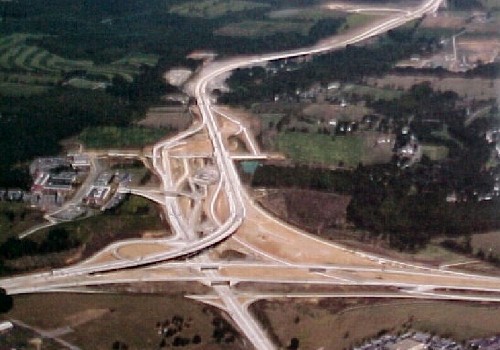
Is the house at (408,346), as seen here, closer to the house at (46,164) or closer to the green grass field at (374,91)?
the house at (46,164)

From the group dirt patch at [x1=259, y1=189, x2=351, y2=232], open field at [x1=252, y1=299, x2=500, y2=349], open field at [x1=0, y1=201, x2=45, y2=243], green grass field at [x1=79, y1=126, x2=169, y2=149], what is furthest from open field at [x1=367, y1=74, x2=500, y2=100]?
open field at [x1=252, y1=299, x2=500, y2=349]

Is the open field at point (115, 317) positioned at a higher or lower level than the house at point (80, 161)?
lower

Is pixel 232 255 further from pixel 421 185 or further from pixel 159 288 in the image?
pixel 421 185

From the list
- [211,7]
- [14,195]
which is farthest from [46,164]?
[211,7]

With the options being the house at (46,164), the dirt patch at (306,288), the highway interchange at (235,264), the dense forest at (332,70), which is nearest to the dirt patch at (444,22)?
the dense forest at (332,70)

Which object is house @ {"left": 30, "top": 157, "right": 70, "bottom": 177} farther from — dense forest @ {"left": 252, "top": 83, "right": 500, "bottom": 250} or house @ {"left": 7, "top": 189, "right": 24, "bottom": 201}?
dense forest @ {"left": 252, "top": 83, "right": 500, "bottom": 250}

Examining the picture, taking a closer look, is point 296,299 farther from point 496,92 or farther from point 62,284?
point 496,92
